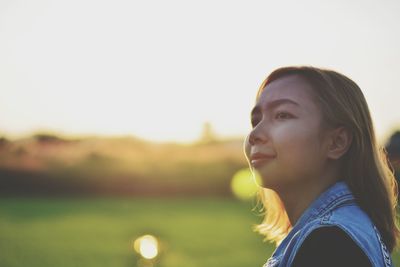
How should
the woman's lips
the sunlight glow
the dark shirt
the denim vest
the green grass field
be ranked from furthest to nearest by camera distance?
the green grass field → the sunlight glow → the woman's lips → the denim vest → the dark shirt

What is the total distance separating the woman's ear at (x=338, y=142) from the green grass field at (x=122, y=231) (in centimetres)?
767

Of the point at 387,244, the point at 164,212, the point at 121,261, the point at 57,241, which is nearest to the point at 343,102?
the point at 387,244

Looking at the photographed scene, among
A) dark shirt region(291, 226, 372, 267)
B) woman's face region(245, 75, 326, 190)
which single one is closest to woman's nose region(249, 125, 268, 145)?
woman's face region(245, 75, 326, 190)

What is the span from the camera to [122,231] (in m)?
16.6

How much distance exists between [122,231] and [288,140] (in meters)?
15.1

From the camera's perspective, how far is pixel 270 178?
2.14 m

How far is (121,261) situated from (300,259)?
10704 mm

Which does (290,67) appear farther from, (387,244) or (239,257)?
(239,257)

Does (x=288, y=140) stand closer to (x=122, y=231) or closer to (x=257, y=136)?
(x=257, y=136)

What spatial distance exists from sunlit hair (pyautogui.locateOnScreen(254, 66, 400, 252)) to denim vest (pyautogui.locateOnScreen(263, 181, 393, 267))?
0.10 metres

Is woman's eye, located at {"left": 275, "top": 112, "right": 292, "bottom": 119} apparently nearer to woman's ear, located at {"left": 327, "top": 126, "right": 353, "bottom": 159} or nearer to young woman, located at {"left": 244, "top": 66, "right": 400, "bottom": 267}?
young woman, located at {"left": 244, "top": 66, "right": 400, "bottom": 267}

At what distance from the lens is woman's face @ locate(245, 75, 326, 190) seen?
6.87 ft

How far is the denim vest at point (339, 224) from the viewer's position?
68.5 inches

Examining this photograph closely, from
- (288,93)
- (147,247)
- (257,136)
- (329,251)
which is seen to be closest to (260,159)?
(257,136)
